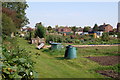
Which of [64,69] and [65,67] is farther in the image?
[65,67]

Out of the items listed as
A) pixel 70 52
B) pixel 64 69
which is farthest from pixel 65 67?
pixel 70 52

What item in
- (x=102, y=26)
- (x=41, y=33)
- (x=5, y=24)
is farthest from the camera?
(x=102, y=26)

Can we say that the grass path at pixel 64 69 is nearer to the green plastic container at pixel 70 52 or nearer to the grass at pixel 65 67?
the grass at pixel 65 67

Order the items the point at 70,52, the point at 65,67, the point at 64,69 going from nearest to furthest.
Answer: the point at 64,69
the point at 65,67
the point at 70,52

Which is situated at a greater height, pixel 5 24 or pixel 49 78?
pixel 5 24

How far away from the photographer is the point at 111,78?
5.75 m

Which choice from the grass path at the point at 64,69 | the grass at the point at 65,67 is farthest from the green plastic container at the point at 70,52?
the grass path at the point at 64,69

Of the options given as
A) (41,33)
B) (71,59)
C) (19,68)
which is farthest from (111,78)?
(41,33)

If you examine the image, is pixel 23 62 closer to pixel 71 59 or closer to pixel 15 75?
pixel 15 75

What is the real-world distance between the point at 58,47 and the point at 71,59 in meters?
5.19

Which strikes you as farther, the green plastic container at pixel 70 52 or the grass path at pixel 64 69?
the green plastic container at pixel 70 52

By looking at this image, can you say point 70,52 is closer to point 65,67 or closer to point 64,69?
point 65,67

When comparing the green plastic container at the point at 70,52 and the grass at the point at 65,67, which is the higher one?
the green plastic container at the point at 70,52

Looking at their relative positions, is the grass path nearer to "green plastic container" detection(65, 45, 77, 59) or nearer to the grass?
the grass
